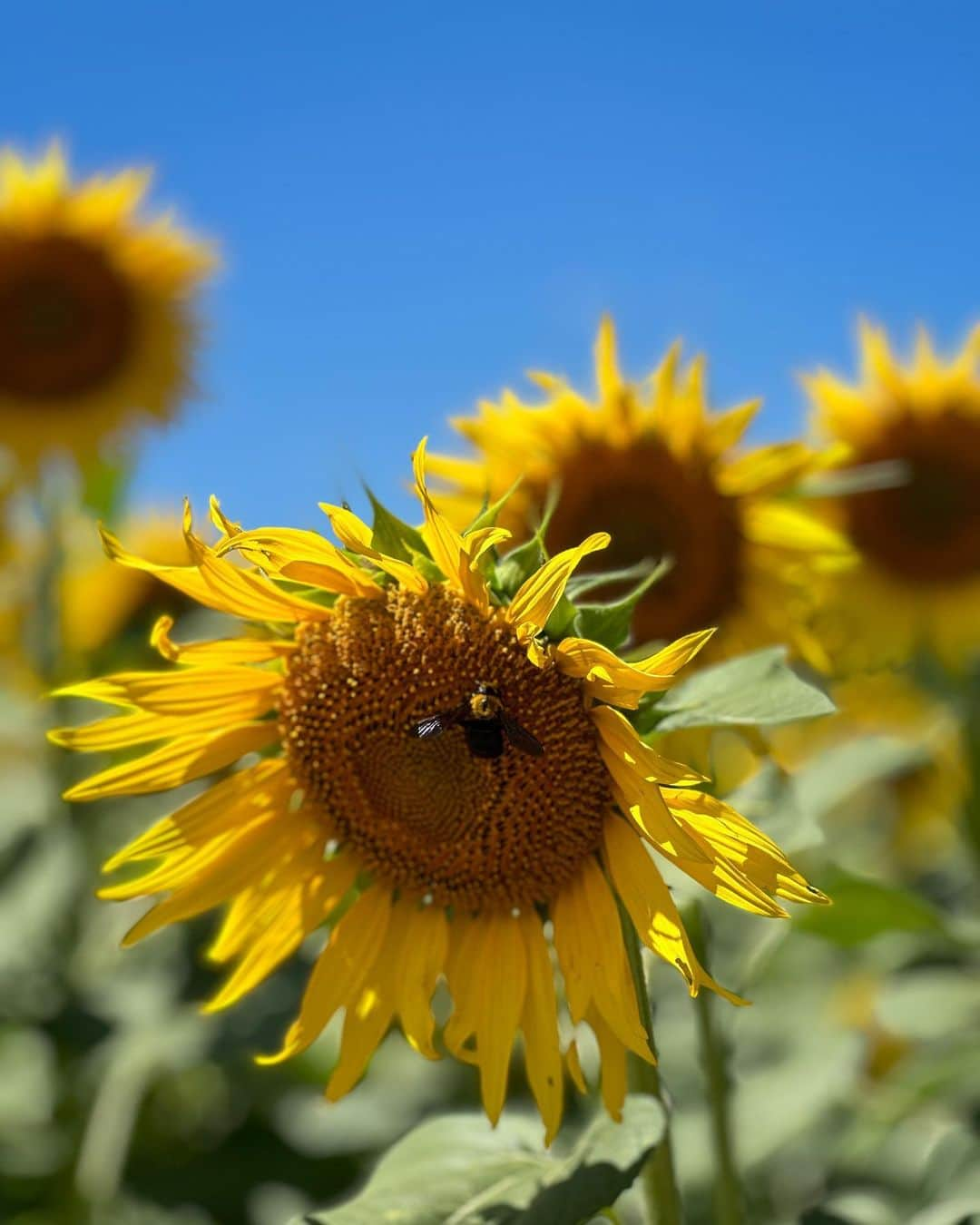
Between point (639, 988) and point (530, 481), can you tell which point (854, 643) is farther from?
point (639, 988)

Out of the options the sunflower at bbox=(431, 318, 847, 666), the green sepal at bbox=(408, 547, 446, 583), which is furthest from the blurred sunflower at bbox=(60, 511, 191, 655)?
the green sepal at bbox=(408, 547, 446, 583)

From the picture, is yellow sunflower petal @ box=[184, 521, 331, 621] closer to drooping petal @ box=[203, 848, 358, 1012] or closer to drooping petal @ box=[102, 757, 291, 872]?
drooping petal @ box=[102, 757, 291, 872]

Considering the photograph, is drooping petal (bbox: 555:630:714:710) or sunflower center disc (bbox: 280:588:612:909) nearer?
drooping petal (bbox: 555:630:714:710)

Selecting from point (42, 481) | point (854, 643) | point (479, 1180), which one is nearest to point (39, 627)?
point (42, 481)

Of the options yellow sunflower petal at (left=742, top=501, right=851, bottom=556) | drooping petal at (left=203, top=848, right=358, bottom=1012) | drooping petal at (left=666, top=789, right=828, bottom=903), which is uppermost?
yellow sunflower petal at (left=742, top=501, right=851, bottom=556)

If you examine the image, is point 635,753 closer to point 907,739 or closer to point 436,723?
point 436,723

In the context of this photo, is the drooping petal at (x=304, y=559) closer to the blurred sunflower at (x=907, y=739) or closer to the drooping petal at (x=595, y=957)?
the drooping petal at (x=595, y=957)

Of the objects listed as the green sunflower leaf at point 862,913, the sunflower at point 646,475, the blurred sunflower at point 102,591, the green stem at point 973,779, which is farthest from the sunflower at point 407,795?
the blurred sunflower at point 102,591

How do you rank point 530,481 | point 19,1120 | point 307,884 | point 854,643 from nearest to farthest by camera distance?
1. point 307,884
2. point 530,481
3. point 19,1120
4. point 854,643
